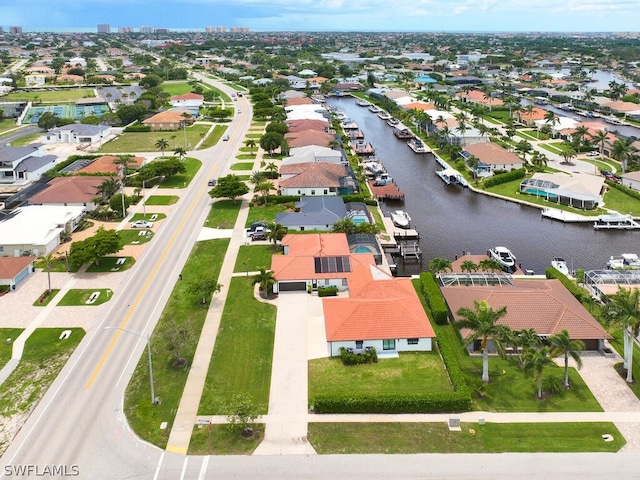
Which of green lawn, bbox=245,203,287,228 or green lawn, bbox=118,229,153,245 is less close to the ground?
green lawn, bbox=245,203,287,228

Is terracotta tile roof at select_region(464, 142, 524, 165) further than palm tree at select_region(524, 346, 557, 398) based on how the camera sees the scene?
Yes

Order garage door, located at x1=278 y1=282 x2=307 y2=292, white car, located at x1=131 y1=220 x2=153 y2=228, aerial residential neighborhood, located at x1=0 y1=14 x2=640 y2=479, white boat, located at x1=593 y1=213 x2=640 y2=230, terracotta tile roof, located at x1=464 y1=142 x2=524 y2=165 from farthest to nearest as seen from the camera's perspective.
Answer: terracotta tile roof, located at x1=464 y1=142 x2=524 y2=165
white boat, located at x1=593 y1=213 x2=640 y2=230
white car, located at x1=131 y1=220 x2=153 y2=228
garage door, located at x1=278 y1=282 x2=307 y2=292
aerial residential neighborhood, located at x1=0 y1=14 x2=640 y2=479

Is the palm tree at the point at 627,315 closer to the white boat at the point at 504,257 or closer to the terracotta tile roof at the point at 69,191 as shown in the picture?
the white boat at the point at 504,257

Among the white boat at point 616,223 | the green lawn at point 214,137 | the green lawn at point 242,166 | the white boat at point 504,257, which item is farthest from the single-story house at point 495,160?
the green lawn at point 214,137

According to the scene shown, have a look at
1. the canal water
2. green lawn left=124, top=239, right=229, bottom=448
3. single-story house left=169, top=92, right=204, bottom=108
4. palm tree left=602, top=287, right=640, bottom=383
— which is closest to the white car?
green lawn left=124, top=239, right=229, bottom=448

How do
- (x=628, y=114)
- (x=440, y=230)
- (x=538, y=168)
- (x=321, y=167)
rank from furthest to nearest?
(x=628, y=114)
(x=538, y=168)
(x=321, y=167)
(x=440, y=230)

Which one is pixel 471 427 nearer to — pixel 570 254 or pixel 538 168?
→ pixel 570 254

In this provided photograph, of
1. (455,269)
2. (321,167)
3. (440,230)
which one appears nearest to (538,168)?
(440,230)

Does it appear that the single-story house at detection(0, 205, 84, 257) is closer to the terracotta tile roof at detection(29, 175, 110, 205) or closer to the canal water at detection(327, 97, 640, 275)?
the terracotta tile roof at detection(29, 175, 110, 205)
